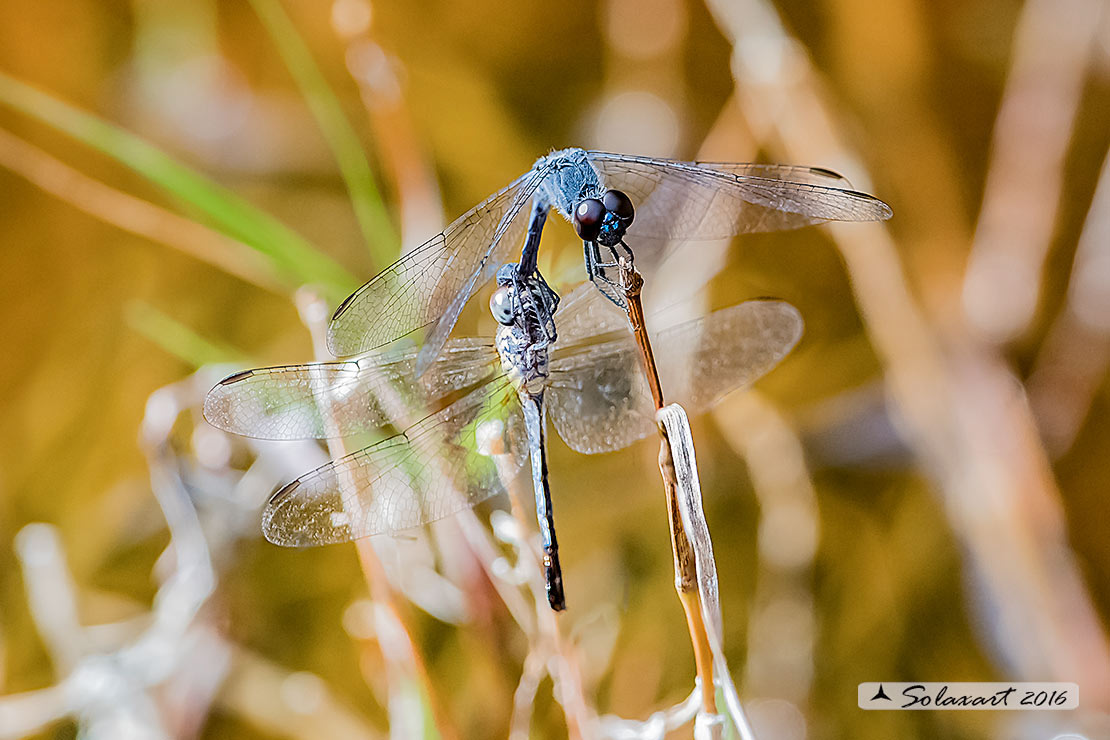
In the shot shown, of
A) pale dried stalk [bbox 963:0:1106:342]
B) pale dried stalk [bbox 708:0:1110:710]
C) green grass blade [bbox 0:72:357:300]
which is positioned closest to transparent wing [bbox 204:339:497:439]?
green grass blade [bbox 0:72:357:300]

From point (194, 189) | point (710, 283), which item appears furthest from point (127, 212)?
point (710, 283)

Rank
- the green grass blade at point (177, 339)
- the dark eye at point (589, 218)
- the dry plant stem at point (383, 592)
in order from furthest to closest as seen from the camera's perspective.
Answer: the green grass blade at point (177, 339) < the dry plant stem at point (383, 592) < the dark eye at point (589, 218)

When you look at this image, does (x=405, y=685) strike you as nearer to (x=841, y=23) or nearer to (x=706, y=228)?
(x=706, y=228)

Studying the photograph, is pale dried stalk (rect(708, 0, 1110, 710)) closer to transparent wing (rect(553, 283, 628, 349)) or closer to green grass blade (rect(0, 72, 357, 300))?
transparent wing (rect(553, 283, 628, 349))

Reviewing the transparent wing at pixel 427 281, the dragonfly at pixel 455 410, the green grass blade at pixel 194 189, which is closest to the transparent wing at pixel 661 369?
the dragonfly at pixel 455 410

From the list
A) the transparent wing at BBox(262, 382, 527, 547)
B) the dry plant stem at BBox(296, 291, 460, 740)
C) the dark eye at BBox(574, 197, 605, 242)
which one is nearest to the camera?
the dark eye at BBox(574, 197, 605, 242)

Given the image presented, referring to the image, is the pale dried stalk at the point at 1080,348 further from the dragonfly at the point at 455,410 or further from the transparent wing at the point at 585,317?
the transparent wing at the point at 585,317
